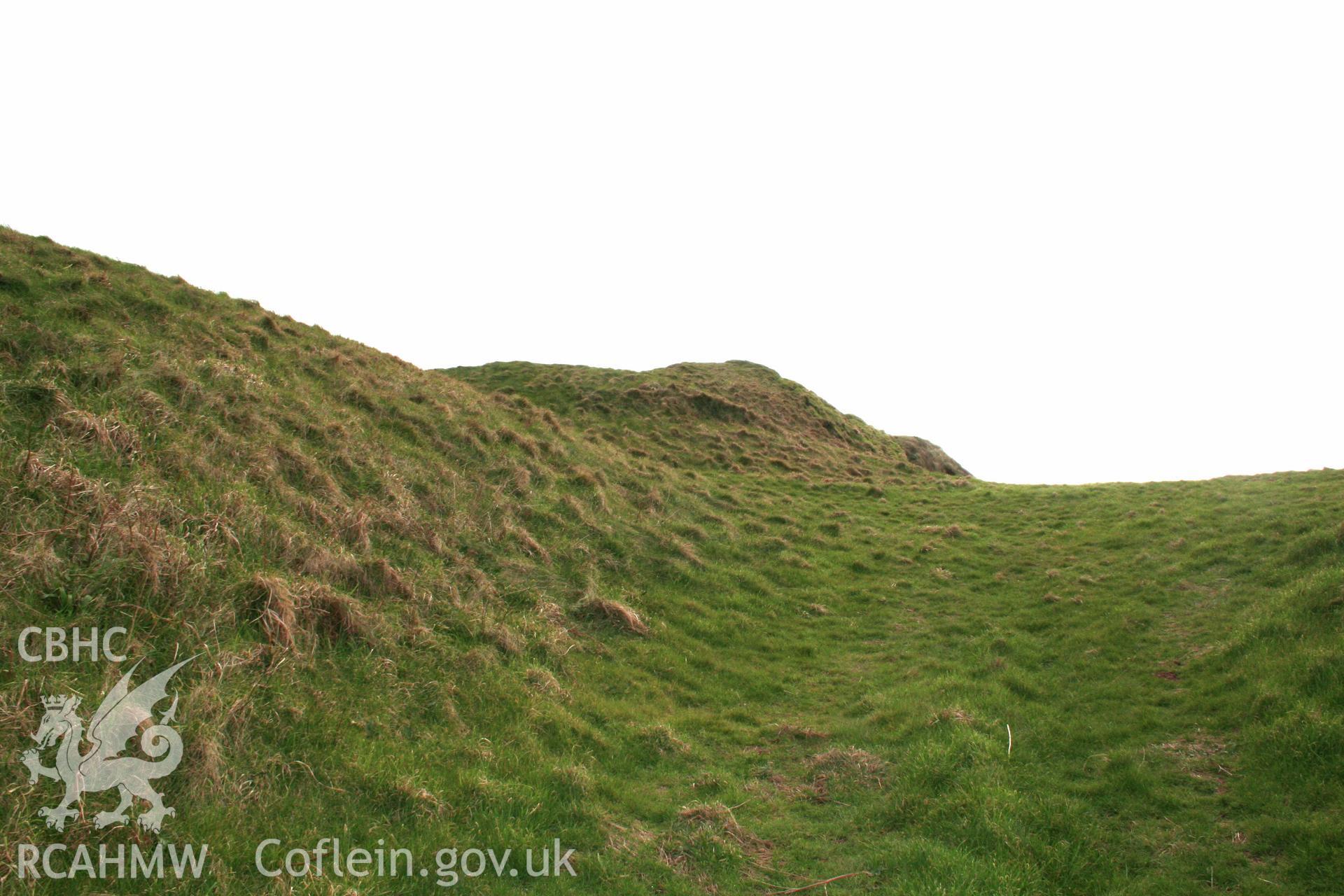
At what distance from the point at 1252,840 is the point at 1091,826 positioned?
163 cm

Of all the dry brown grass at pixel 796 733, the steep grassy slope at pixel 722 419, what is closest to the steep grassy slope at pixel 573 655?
the dry brown grass at pixel 796 733

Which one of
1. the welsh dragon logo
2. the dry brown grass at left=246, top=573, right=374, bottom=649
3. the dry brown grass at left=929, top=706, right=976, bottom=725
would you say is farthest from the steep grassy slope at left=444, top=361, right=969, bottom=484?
the welsh dragon logo

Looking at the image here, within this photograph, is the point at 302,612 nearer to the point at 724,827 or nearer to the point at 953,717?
the point at 724,827

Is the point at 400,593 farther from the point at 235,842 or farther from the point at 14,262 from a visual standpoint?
the point at 14,262

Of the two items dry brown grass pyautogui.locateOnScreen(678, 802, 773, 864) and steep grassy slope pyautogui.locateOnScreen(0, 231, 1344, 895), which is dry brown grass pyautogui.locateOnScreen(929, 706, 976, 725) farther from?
dry brown grass pyautogui.locateOnScreen(678, 802, 773, 864)

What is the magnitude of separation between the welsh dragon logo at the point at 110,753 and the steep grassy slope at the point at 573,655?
0.14 m

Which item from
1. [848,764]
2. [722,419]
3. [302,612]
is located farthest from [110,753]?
[722,419]

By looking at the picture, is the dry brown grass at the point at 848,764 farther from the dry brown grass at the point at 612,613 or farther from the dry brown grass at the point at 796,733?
the dry brown grass at the point at 612,613

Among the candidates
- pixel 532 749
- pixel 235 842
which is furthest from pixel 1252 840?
pixel 235 842

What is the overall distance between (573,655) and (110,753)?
793 centimetres

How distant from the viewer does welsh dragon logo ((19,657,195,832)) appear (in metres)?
5.75

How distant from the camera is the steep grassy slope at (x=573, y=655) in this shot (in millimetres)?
7402

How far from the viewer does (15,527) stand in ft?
25.3

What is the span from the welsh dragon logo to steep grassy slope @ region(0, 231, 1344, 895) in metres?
0.14
